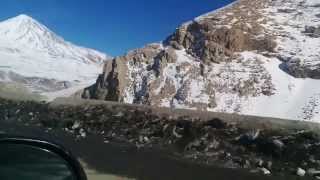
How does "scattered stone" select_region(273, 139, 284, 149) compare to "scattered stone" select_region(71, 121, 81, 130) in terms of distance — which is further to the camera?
"scattered stone" select_region(71, 121, 81, 130)

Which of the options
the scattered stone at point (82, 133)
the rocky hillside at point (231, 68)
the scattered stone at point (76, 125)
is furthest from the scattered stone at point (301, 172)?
the rocky hillside at point (231, 68)

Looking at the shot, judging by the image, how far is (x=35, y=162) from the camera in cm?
422

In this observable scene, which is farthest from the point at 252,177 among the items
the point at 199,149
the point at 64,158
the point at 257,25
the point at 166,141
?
the point at 257,25

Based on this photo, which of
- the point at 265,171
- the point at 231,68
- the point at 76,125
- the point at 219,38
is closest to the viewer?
the point at 265,171

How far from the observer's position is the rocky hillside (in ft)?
190

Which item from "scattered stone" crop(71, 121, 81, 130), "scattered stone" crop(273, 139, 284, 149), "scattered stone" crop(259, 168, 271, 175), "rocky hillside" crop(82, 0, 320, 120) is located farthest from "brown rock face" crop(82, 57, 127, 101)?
"scattered stone" crop(259, 168, 271, 175)

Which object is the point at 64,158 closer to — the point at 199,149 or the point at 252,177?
the point at 252,177

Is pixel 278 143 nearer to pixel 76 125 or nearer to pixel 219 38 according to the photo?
pixel 76 125

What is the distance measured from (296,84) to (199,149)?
35.5 metres

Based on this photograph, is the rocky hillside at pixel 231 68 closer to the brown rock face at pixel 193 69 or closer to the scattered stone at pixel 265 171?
the brown rock face at pixel 193 69

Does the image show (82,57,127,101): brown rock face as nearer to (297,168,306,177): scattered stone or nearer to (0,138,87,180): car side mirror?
(297,168,306,177): scattered stone

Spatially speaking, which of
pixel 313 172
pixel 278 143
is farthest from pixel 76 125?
pixel 313 172

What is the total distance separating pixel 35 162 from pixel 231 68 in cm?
6135

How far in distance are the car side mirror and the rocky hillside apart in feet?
159
